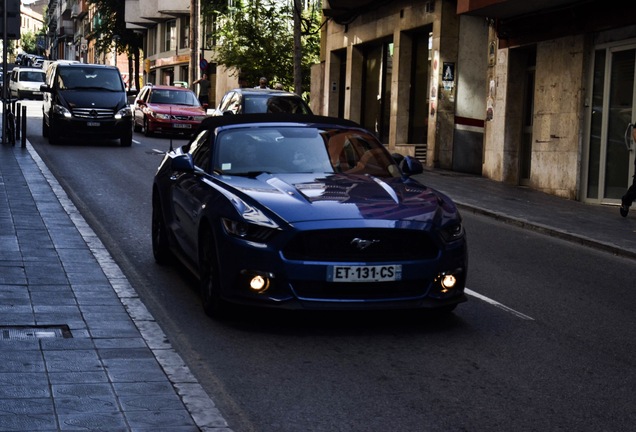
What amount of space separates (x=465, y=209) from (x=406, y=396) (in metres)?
12.0

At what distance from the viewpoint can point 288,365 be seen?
696cm

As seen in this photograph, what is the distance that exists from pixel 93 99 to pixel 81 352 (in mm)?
22902

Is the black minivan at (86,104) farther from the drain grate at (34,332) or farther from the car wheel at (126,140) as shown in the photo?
the drain grate at (34,332)

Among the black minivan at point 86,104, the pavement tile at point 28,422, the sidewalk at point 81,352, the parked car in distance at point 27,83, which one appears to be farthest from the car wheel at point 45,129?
the parked car in distance at point 27,83

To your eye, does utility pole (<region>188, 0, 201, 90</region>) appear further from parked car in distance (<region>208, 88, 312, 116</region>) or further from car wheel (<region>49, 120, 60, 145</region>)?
parked car in distance (<region>208, 88, 312, 116</region>)

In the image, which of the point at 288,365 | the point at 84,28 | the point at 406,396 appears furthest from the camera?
the point at 84,28

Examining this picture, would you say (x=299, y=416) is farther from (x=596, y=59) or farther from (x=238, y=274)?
(x=596, y=59)

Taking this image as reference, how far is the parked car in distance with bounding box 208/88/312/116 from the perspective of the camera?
27000 mm

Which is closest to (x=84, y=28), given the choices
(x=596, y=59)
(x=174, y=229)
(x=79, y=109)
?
(x=79, y=109)

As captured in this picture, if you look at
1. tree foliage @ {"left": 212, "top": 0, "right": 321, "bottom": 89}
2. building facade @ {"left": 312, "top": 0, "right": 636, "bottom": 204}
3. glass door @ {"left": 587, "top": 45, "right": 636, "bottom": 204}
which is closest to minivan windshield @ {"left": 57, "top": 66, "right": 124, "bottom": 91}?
building facade @ {"left": 312, "top": 0, "right": 636, "bottom": 204}

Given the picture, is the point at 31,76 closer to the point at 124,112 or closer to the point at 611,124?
the point at 124,112

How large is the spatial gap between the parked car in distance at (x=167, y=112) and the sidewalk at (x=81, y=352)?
76.9 feet

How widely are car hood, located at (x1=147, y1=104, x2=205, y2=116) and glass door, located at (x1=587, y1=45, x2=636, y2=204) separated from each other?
17132 millimetres

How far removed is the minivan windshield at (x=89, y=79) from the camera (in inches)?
1158
